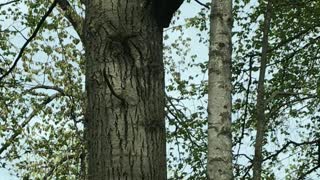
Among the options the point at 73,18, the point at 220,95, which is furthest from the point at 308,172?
the point at 220,95

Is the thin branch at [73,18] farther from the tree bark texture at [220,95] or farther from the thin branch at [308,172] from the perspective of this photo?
the tree bark texture at [220,95]

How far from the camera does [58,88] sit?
1427 centimetres

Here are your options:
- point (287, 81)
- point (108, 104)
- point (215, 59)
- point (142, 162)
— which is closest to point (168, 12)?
point (108, 104)

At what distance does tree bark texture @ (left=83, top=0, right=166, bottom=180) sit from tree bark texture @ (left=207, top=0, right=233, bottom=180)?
123 centimetres

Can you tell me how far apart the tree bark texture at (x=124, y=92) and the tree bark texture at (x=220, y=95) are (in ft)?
4.05

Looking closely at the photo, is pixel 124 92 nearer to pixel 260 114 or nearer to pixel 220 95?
pixel 220 95

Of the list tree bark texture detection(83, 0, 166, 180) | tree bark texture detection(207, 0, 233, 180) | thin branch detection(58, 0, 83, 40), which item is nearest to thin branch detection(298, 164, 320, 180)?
thin branch detection(58, 0, 83, 40)

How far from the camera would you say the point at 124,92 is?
3170 millimetres

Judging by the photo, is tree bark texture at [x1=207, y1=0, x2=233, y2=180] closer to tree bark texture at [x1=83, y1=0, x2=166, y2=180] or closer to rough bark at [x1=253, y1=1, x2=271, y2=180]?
tree bark texture at [x1=83, y1=0, x2=166, y2=180]

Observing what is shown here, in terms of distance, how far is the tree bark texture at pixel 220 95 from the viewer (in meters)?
4.49

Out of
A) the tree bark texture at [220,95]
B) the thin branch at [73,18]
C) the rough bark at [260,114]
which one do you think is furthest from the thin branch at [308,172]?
the tree bark texture at [220,95]

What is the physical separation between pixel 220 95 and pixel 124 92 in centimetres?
152

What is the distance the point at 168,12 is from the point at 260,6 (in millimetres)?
10976

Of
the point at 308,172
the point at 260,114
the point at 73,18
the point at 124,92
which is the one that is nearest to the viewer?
the point at 124,92
